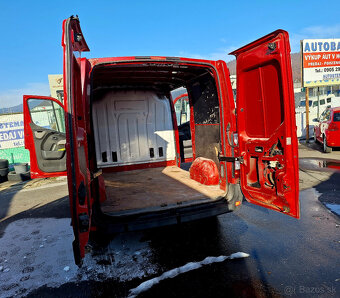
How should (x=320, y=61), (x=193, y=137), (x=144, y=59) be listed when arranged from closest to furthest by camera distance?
(x=144, y=59)
(x=193, y=137)
(x=320, y=61)

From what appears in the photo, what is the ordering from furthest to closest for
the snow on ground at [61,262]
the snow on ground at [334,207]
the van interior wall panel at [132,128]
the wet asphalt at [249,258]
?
the van interior wall panel at [132,128] → the snow on ground at [334,207] → the snow on ground at [61,262] → the wet asphalt at [249,258]

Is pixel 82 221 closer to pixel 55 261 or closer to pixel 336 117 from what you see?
pixel 55 261

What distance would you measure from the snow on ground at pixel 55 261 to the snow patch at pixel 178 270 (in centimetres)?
16

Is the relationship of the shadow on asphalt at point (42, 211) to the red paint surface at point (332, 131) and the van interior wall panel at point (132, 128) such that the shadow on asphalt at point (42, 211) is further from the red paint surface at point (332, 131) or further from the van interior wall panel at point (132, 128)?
the red paint surface at point (332, 131)

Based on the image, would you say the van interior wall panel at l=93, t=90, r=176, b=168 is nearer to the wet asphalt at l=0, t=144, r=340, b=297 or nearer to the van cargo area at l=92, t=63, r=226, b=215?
the van cargo area at l=92, t=63, r=226, b=215

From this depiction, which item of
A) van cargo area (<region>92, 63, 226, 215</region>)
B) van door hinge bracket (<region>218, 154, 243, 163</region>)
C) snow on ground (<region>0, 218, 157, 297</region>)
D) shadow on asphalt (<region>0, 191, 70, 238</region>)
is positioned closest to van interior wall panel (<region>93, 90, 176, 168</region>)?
van cargo area (<region>92, 63, 226, 215</region>)

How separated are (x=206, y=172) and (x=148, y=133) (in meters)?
2.00

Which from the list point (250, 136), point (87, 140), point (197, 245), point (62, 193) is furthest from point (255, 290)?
point (62, 193)

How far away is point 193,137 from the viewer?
485 cm

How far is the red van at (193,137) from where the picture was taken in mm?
2457

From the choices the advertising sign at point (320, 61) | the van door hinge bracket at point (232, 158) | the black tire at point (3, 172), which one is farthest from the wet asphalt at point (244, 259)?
the advertising sign at point (320, 61)

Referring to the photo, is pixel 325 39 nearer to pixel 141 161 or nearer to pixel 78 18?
pixel 141 161

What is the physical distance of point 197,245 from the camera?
11.1 feet

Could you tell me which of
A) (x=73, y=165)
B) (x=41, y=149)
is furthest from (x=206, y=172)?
(x=41, y=149)
